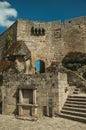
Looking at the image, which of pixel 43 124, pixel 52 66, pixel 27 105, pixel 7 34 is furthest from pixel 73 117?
pixel 7 34

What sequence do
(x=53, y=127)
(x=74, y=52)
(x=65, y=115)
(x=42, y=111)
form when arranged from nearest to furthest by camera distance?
(x=53, y=127), (x=65, y=115), (x=42, y=111), (x=74, y=52)

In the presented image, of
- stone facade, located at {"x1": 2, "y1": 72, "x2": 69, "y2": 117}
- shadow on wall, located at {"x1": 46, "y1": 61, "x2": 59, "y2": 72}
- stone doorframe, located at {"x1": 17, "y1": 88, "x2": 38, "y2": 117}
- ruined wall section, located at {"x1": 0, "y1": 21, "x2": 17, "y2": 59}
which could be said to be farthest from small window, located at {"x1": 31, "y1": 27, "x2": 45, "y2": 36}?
stone doorframe, located at {"x1": 17, "y1": 88, "x2": 38, "y2": 117}

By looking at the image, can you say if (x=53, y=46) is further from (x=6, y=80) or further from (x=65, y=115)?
(x=65, y=115)

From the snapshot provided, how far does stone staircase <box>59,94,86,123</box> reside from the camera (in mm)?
11088

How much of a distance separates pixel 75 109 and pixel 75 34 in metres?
16.3

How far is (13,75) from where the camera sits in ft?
45.4

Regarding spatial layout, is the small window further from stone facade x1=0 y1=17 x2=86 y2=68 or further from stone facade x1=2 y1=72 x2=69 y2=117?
stone facade x1=2 y1=72 x2=69 y2=117

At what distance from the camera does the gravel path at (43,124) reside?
10.0m

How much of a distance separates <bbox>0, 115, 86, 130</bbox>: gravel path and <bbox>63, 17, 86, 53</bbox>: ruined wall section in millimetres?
15718

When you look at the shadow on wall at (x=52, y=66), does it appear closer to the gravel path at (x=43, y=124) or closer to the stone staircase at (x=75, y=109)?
the stone staircase at (x=75, y=109)

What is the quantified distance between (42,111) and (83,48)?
49.3ft

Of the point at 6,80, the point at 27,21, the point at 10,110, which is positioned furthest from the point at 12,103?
the point at 27,21

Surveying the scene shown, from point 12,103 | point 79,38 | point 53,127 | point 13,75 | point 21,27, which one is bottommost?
point 53,127

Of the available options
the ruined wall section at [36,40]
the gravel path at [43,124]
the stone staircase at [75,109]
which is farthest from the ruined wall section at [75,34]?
the gravel path at [43,124]
